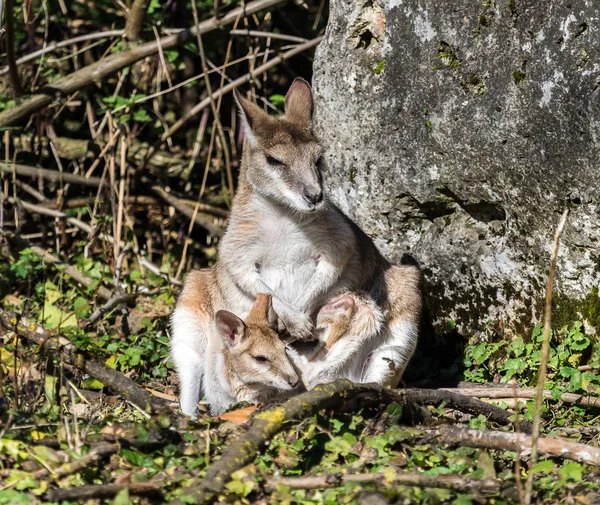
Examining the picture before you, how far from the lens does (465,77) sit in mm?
5750

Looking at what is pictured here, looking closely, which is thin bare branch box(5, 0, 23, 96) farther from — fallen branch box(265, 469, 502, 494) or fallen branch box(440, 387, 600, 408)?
fallen branch box(265, 469, 502, 494)

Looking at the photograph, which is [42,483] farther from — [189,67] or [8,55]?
[189,67]

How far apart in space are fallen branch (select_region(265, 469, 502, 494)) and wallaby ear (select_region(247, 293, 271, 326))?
5.57 ft

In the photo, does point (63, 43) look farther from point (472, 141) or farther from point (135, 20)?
point (472, 141)

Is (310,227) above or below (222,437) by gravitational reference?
above

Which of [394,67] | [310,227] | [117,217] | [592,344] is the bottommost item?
[117,217]

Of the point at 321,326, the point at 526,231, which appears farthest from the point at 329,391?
the point at 526,231


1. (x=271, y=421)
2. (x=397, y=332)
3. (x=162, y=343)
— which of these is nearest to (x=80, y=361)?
(x=271, y=421)

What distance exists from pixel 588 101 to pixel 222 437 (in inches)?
108

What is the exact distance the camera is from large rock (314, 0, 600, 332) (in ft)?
17.5

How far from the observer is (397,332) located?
230 inches

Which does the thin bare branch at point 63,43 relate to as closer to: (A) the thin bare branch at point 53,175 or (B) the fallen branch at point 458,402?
(A) the thin bare branch at point 53,175

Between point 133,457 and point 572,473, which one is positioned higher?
point 572,473

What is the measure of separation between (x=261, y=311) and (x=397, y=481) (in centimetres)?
187
